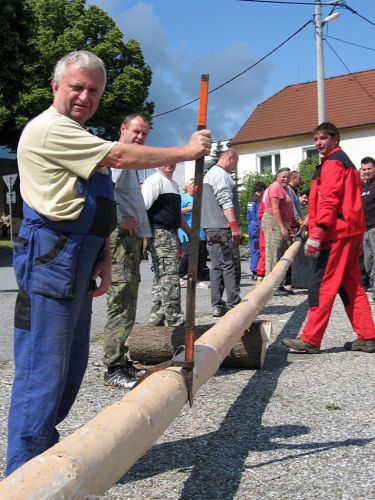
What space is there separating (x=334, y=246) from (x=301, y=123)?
34000mm

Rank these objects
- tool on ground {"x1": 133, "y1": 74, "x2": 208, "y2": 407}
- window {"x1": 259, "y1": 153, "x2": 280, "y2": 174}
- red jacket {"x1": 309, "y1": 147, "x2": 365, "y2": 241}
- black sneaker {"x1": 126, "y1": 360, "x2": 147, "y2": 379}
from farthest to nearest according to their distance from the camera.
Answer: window {"x1": 259, "y1": 153, "x2": 280, "y2": 174} < red jacket {"x1": 309, "y1": 147, "x2": 365, "y2": 241} < black sneaker {"x1": 126, "y1": 360, "x2": 147, "y2": 379} < tool on ground {"x1": 133, "y1": 74, "x2": 208, "y2": 407}

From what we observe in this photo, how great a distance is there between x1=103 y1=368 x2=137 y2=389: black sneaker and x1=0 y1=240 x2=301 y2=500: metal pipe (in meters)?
1.48

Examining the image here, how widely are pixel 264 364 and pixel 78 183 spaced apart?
3728mm

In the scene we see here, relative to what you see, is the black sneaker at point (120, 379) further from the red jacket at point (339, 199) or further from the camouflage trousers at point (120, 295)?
the red jacket at point (339, 199)

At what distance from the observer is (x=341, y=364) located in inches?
250

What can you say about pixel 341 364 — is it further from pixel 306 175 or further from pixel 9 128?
pixel 9 128

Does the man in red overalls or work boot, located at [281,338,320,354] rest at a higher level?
the man in red overalls

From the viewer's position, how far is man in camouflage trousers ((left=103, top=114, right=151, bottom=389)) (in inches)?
211

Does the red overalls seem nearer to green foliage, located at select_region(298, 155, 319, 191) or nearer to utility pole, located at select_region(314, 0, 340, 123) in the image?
utility pole, located at select_region(314, 0, 340, 123)

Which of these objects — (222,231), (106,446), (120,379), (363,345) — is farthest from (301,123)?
(106,446)

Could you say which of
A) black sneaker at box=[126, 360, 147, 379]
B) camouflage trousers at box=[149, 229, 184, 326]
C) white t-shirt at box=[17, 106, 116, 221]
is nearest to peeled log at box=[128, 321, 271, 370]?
black sneaker at box=[126, 360, 147, 379]

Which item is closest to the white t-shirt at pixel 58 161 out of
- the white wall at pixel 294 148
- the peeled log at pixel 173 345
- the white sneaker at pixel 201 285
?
the peeled log at pixel 173 345

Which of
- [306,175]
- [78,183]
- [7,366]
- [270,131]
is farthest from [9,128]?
[78,183]

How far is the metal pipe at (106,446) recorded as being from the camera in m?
2.23
